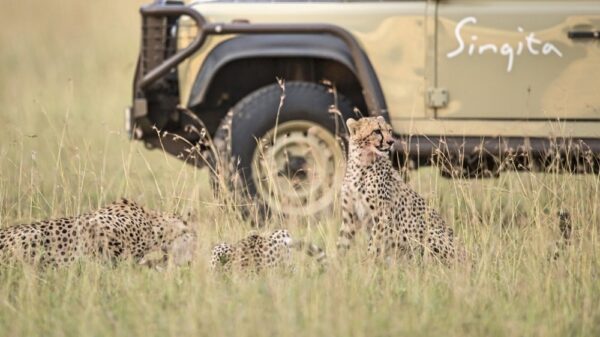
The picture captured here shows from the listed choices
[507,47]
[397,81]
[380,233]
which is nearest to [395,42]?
[397,81]

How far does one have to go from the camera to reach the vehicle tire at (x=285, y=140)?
8562 mm

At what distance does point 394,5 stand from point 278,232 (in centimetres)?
183

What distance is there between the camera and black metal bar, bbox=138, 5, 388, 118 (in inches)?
331

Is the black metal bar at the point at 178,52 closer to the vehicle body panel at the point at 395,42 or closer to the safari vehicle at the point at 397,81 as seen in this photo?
the safari vehicle at the point at 397,81

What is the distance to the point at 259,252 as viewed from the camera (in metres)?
7.08

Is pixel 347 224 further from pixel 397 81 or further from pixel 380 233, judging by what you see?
pixel 397 81

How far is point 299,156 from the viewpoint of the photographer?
8.62 meters

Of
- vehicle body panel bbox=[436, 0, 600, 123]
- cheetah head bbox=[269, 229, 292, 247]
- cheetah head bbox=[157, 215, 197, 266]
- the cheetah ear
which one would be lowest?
cheetah head bbox=[157, 215, 197, 266]

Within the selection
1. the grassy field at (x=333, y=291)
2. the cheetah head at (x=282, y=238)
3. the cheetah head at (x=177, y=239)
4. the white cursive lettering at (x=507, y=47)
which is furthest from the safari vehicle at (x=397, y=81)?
the cheetah head at (x=282, y=238)

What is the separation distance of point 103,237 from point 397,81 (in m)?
2.01

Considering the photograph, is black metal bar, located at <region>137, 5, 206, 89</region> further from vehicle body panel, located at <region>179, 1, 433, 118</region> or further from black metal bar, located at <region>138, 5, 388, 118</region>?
vehicle body panel, located at <region>179, 1, 433, 118</region>

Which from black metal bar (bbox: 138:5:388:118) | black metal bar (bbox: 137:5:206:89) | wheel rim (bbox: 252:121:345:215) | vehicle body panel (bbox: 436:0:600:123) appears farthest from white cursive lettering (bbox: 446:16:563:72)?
black metal bar (bbox: 137:5:206:89)

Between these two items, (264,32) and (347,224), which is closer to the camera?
(347,224)

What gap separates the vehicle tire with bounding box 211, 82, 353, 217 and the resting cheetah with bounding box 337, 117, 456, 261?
0.93 meters
